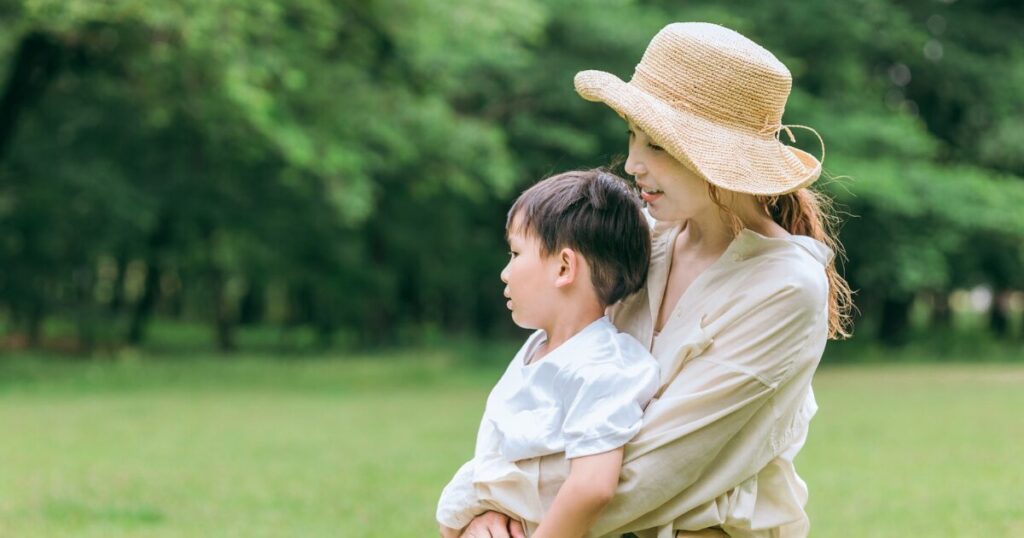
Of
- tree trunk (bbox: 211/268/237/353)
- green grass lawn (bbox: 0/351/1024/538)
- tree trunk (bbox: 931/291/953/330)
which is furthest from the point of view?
tree trunk (bbox: 931/291/953/330)

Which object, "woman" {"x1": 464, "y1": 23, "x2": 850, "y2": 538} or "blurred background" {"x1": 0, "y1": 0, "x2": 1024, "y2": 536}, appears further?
"blurred background" {"x1": 0, "y1": 0, "x2": 1024, "y2": 536}

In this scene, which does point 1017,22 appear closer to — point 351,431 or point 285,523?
point 351,431

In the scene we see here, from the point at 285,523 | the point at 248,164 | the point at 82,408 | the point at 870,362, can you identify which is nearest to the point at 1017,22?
the point at 870,362

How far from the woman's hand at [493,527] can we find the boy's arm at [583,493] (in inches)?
6.4

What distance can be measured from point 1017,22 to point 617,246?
27.9m

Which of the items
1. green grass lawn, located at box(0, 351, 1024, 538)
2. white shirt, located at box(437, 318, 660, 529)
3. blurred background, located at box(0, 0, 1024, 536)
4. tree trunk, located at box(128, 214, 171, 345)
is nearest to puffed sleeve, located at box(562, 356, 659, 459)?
white shirt, located at box(437, 318, 660, 529)

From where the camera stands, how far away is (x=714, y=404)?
2359mm

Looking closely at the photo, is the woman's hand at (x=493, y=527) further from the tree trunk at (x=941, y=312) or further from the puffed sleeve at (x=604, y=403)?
the tree trunk at (x=941, y=312)

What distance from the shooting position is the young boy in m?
2.32

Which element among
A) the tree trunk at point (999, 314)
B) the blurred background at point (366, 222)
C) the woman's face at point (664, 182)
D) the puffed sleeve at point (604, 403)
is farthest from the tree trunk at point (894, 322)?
the puffed sleeve at point (604, 403)

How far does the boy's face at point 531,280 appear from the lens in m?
2.55

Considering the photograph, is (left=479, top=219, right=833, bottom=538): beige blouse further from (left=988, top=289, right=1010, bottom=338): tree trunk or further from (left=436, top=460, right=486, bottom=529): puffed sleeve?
(left=988, top=289, right=1010, bottom=338): tree trunk

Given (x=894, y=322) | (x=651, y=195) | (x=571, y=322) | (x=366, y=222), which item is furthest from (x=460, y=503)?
(x=894, y=322)

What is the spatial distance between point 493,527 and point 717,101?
37.5 inches
